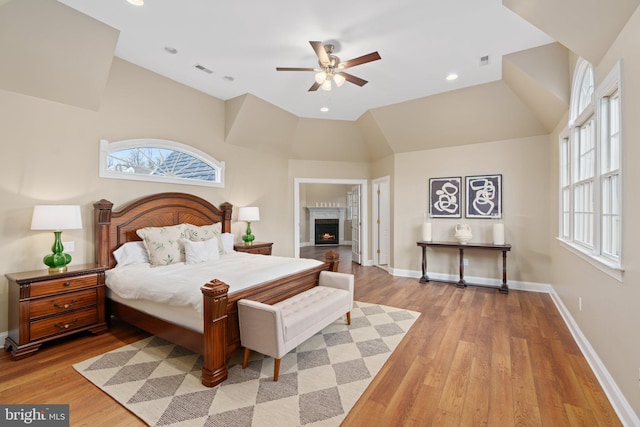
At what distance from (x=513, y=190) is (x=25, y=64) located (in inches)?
258

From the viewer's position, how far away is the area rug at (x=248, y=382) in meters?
1.85

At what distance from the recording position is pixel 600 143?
2.30m

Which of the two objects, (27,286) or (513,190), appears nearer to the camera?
(27,286)

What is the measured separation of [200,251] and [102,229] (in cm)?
110

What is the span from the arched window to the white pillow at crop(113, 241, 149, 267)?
888 mm

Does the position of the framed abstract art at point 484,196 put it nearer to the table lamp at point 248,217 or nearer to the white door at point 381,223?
the white door at point 381,223

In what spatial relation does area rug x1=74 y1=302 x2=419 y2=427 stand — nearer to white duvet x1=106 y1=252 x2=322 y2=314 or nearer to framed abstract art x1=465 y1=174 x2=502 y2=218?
white duvet x1=106 y1=252 x2=322 y2=314

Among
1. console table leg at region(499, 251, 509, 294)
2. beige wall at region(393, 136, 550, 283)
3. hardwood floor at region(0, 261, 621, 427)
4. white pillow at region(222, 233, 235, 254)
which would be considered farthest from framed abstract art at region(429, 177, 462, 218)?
white pillow at region(222, 233, 235, 254)

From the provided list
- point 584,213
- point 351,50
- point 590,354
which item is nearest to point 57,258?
point 351,50

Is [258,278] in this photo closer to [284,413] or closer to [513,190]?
[284,413]

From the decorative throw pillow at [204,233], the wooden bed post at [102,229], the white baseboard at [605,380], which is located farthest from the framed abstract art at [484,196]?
the wooden bed post at [102,229]

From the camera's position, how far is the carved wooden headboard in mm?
3301

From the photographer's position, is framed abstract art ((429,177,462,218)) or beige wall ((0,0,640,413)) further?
framed abstract art ((429,177,462,218))

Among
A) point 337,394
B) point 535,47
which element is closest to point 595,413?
point 337,394
